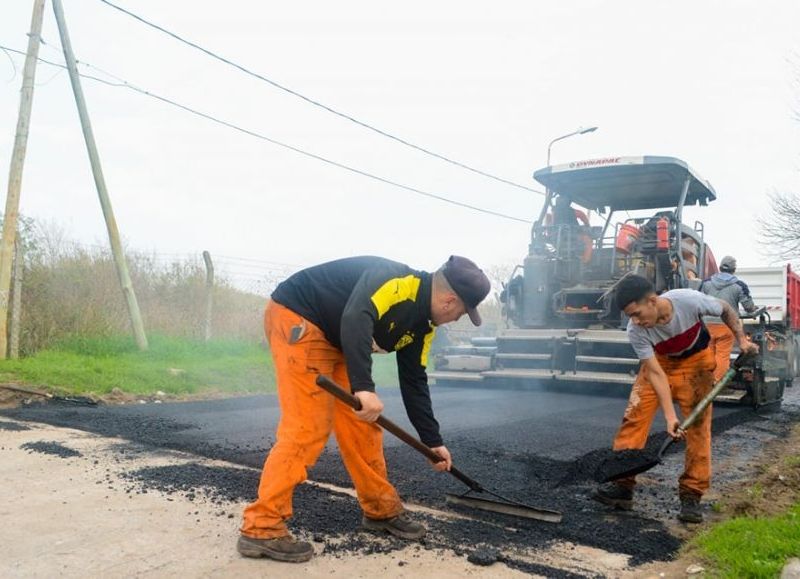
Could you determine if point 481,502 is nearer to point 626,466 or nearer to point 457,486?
point 457,486

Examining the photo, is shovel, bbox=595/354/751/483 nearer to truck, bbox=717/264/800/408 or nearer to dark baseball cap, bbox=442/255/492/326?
dark baseball cap, bbox=442/255/492/326

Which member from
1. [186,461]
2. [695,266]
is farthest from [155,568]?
[695,266]

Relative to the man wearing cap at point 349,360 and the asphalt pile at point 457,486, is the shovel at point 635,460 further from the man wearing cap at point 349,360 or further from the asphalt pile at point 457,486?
the man wearing cap at point 349,360

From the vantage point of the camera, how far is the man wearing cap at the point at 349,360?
280 centimetres

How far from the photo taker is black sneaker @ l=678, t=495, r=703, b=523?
3.59 meters

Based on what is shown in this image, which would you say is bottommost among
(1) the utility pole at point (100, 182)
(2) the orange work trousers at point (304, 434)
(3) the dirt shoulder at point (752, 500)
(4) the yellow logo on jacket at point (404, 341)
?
(3) the dirt shoulder at point (752, 500)

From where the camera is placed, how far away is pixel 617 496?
152 inches

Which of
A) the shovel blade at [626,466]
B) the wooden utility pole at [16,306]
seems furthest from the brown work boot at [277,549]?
the wooden utility pole at [16,306]

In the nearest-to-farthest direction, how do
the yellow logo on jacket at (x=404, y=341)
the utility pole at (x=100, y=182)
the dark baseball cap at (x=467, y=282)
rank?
the dark baseball cap at (x=467, y=282), the yellow logo on jacket at (x=404, y=341), the utility pole at (x=100, y=182)

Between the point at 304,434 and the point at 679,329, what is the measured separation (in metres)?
2.33

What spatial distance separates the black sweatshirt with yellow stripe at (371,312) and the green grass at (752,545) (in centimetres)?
132

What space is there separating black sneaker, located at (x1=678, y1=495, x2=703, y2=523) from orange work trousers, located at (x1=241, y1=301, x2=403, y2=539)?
1.61 m

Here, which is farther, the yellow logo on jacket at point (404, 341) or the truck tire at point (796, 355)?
the truck tire at point (796, 355)

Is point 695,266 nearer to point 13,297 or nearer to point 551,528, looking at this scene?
point 551,528
